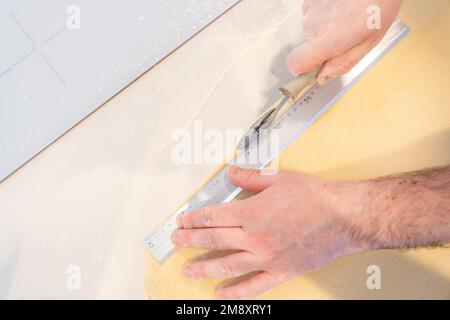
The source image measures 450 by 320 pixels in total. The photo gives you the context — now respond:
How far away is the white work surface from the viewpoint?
40.0 inches

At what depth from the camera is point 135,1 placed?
107 cm

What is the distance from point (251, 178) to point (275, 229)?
0.43 ft

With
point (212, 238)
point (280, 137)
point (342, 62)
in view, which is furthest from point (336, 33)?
point (212, 238)

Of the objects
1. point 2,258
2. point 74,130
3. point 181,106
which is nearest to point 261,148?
point 181,106

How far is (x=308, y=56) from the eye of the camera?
2.78 feet

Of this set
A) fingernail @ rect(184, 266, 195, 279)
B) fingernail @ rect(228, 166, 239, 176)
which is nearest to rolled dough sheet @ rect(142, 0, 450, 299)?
fingernail @ rect(184, 266, 195, 279)

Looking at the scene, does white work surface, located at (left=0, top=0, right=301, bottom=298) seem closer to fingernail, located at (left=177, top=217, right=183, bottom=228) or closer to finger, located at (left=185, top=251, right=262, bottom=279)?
fingernail, located at (left=177, top=217, right=183, bottom=228)

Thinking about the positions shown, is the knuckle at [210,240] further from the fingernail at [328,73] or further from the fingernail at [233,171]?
the fingernail at [328,73]

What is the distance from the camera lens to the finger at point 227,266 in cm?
92

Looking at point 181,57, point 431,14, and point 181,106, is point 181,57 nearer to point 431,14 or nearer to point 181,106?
point 181,106

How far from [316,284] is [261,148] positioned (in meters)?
0.34

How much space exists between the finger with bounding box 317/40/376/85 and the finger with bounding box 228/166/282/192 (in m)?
0.24

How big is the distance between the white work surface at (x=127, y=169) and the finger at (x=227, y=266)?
0.50 feet
